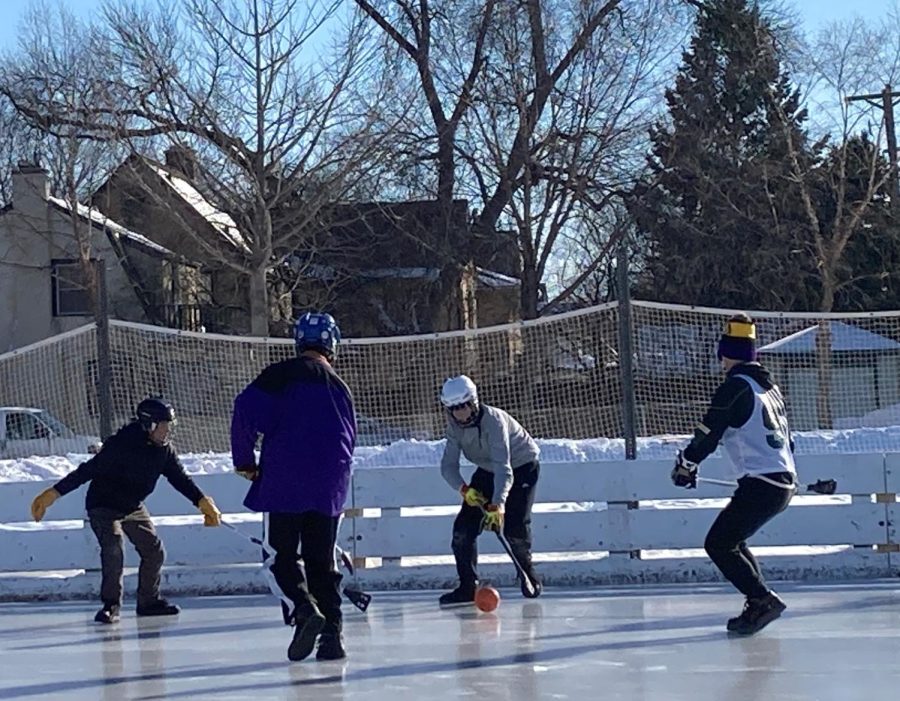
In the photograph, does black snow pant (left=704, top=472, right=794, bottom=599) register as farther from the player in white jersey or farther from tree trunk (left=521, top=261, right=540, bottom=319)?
tree trunk (left=521, top=261, right=540, bottom=319)

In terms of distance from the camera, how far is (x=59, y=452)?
17.6 metres

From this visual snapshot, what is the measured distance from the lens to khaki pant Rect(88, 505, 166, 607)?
998cm

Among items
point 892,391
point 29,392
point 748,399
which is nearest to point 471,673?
point 748,399

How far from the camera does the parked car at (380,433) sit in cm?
1766

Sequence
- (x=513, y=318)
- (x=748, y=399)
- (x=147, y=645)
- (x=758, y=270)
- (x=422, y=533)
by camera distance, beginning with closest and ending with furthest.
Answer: (x=748, y=399) < (x=147, y=645) < (x=422, y=533) < (x=758, y=270) < (x=513, y=318)

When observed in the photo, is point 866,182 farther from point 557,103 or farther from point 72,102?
point 72,102

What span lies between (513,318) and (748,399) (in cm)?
3443

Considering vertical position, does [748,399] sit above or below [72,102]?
below

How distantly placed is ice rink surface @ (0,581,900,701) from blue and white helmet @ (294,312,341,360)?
1.66 meters

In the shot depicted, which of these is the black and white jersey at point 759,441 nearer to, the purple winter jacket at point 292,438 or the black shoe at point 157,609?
the purple winter jacket at point 292,438

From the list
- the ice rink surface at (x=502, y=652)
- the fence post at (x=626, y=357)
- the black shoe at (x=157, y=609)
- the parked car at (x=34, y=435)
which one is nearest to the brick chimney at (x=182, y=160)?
the parked car at (x=34, y=435)

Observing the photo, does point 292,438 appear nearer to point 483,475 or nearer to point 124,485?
point 124,485

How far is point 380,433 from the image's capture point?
18016 mm

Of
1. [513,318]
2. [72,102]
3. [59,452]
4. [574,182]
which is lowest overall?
[59,452]
